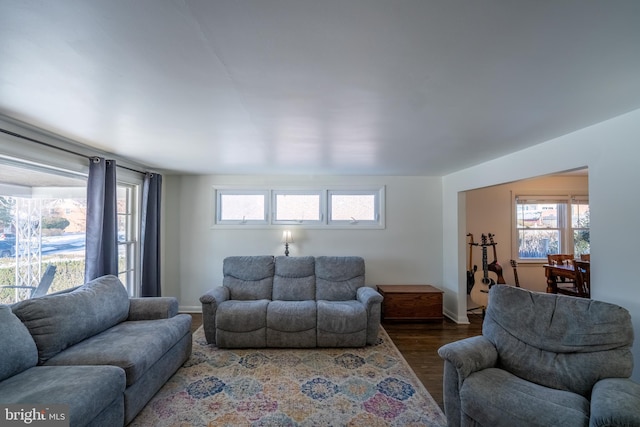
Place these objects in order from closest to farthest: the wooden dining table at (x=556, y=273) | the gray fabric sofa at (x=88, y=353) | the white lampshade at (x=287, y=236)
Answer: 1. the gray fabric sofa at (x=88, y=353)
2. the wooden dining table at (x=556, y=273)
3. the white lampshade at (x=287, y=236)

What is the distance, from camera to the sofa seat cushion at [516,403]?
4.93 feet

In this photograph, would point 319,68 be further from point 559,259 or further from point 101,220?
point 559,259

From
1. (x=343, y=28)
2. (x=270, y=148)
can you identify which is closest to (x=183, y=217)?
(x=270, y=148)

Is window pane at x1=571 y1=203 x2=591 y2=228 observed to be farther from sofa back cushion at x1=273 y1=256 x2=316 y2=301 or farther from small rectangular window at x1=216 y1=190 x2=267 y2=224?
small rectangular window at x1=216 y1=190 x2=267 y2=224

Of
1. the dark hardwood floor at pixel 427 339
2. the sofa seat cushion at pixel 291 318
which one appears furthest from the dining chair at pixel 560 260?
the sofa seat cushion at pixel 291 318

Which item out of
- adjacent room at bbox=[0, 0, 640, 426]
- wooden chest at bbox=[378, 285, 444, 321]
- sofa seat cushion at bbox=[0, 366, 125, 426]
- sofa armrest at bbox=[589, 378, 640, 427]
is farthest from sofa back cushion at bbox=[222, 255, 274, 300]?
sofa armrest at bbox=[589, 378, 640, 427]

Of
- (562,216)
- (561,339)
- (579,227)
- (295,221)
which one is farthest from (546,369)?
(579,227)

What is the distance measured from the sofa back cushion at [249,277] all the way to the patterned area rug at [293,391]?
781mm

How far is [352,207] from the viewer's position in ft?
15.4

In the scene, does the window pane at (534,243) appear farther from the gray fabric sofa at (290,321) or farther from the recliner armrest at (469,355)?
the recliner armrest at (469,355)

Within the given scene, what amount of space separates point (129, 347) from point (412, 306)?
3.48 m

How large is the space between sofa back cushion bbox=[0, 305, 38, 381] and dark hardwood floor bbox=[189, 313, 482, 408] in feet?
6.53

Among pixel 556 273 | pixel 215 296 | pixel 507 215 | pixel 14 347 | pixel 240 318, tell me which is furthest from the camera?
pixel 507 215

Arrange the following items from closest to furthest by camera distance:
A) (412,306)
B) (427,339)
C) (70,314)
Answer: (70,314)
(427,339)
(412,306)
